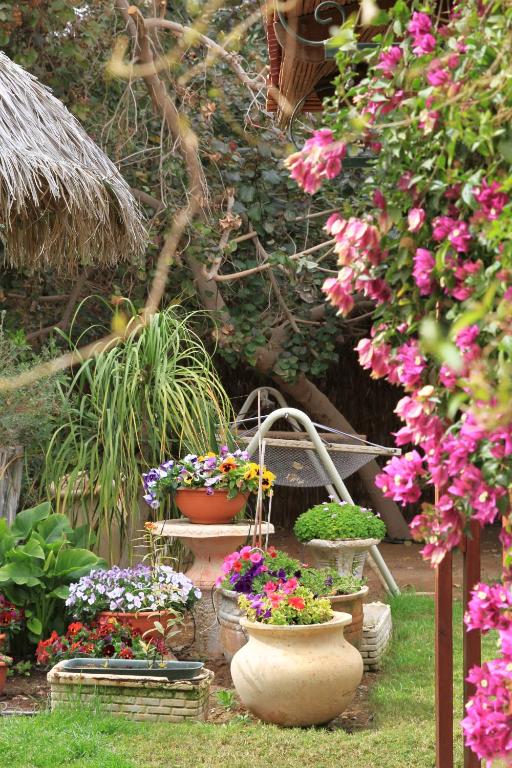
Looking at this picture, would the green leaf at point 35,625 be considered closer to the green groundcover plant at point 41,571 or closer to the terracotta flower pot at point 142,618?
the green groundcover plant at point 41,571

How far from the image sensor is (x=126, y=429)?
15.8 feet

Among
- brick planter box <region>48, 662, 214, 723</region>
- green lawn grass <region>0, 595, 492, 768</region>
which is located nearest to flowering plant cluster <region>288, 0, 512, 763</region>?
green lawn grass <region>0, 595, 492, 768</region>

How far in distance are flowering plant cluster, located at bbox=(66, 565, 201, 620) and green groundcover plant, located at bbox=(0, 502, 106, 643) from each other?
10 centimetres

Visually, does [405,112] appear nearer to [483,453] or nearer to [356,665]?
[483,453]

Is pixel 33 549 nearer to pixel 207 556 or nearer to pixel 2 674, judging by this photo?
pixel 2 674

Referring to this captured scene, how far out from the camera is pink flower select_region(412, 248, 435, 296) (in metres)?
1.31

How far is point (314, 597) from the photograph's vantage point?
385cm

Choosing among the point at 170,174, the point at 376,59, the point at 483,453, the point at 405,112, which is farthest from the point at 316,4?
the point at 170,174

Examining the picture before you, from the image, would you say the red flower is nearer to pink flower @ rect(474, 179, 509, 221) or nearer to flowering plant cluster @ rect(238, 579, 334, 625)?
flowering plant cluster @ rect(238, 579, 334, 625)

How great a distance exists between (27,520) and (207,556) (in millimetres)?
828

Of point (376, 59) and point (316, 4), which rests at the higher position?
point (316, 4)

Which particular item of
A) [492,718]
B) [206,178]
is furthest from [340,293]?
[206,178]

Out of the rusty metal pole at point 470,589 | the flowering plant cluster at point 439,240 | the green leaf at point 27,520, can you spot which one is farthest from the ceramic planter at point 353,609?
the flowering plant cluster at point 439,240

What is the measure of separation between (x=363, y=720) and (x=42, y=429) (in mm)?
2053
